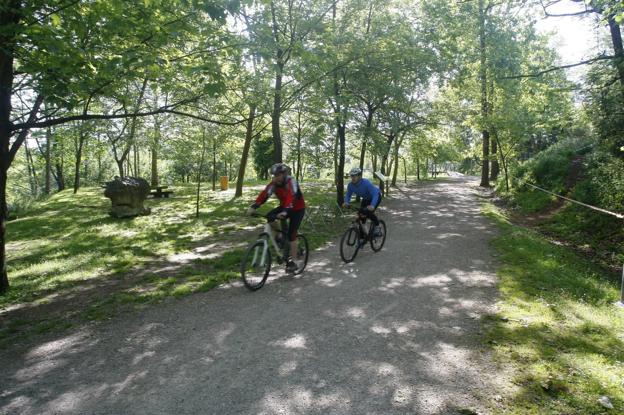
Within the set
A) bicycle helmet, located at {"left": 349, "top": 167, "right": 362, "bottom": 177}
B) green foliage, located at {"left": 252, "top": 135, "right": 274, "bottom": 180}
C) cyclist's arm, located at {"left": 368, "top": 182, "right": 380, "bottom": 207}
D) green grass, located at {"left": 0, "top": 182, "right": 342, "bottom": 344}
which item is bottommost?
green grass, located at {"left": 0, "top": 182, "right": 342, "bottom": 344}

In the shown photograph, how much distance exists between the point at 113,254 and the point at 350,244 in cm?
647

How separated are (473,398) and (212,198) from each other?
20735 mm

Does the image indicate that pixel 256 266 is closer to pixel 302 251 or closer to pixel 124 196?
pixel 302 251

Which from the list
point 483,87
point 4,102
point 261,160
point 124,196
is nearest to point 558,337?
point 4,102

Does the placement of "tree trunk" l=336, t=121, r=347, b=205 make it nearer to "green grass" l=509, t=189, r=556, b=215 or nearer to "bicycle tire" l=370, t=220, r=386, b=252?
"bicycle tire" l=370, t=220, r=386, b=252

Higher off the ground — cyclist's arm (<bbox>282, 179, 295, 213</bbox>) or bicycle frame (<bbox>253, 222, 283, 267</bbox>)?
cyclist's arm (<bbox>282, 179, 295, 213</bbox>)

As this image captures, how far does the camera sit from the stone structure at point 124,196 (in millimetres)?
16406

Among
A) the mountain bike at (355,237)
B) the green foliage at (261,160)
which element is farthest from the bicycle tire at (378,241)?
the green foliage at (261,160)

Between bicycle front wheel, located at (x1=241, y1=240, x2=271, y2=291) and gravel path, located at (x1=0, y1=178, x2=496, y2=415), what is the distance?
204 millimetres

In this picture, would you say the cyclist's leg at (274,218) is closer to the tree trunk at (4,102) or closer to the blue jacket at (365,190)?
the blue jacket at (365,190)

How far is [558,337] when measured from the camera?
5.19 meters

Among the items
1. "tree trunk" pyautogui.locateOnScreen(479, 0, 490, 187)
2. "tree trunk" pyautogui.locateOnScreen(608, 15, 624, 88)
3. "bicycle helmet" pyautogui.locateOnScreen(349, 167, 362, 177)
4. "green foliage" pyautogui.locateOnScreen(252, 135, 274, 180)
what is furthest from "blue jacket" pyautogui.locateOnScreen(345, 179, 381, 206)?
"green foliage" pyautogui.locateOnScreen(252, 135, 274, 180)

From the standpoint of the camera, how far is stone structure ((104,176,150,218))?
1641 centimetres

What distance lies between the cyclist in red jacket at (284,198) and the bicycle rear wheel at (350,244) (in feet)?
6.10
